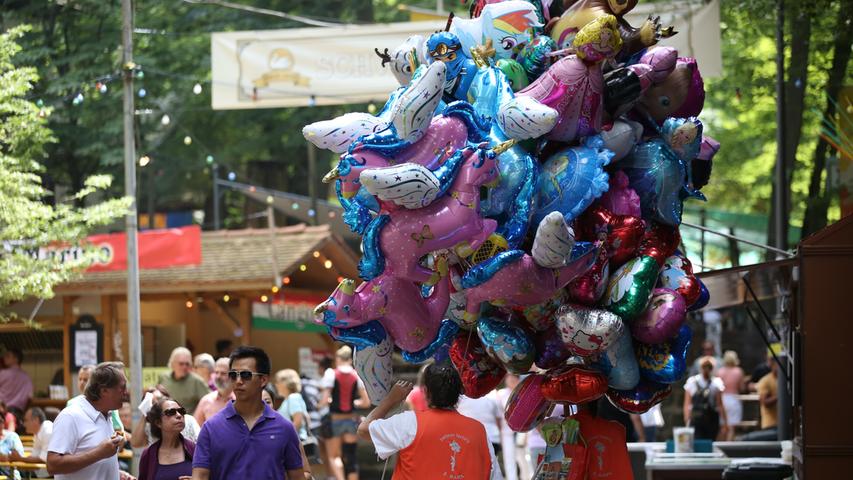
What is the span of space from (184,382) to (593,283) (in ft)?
23.0

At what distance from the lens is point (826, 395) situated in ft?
28.4

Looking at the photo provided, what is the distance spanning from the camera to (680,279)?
719cm

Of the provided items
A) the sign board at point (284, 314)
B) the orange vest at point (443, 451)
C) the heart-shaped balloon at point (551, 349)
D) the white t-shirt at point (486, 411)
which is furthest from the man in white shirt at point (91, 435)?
the sign board at point (284, 314)

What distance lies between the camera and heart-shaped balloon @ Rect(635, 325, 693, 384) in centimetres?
716

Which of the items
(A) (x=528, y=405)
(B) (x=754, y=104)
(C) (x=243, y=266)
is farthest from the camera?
(B) (x=754, y=104)

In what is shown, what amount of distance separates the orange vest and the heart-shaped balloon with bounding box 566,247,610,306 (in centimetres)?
89

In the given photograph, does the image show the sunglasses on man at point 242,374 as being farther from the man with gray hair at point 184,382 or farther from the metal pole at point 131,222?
the metal pole at point 131,222

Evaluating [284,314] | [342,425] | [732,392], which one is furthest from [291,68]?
[732,392]

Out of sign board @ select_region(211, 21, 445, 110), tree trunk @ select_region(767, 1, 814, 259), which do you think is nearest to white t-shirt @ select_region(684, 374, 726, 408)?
tree trunk @ select_region(767, 1, 814, 259)

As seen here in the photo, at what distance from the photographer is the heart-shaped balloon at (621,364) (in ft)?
Result: 23.2

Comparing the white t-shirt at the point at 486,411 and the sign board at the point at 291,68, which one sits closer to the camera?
the white t-shirt at the point at 486,411

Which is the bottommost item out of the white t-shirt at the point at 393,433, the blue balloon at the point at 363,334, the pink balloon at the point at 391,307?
the white t-shirt at the point at 393,433

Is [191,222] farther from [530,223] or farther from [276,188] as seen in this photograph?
[530,223]

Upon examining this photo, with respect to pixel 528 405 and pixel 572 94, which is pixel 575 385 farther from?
pixel 572 94
